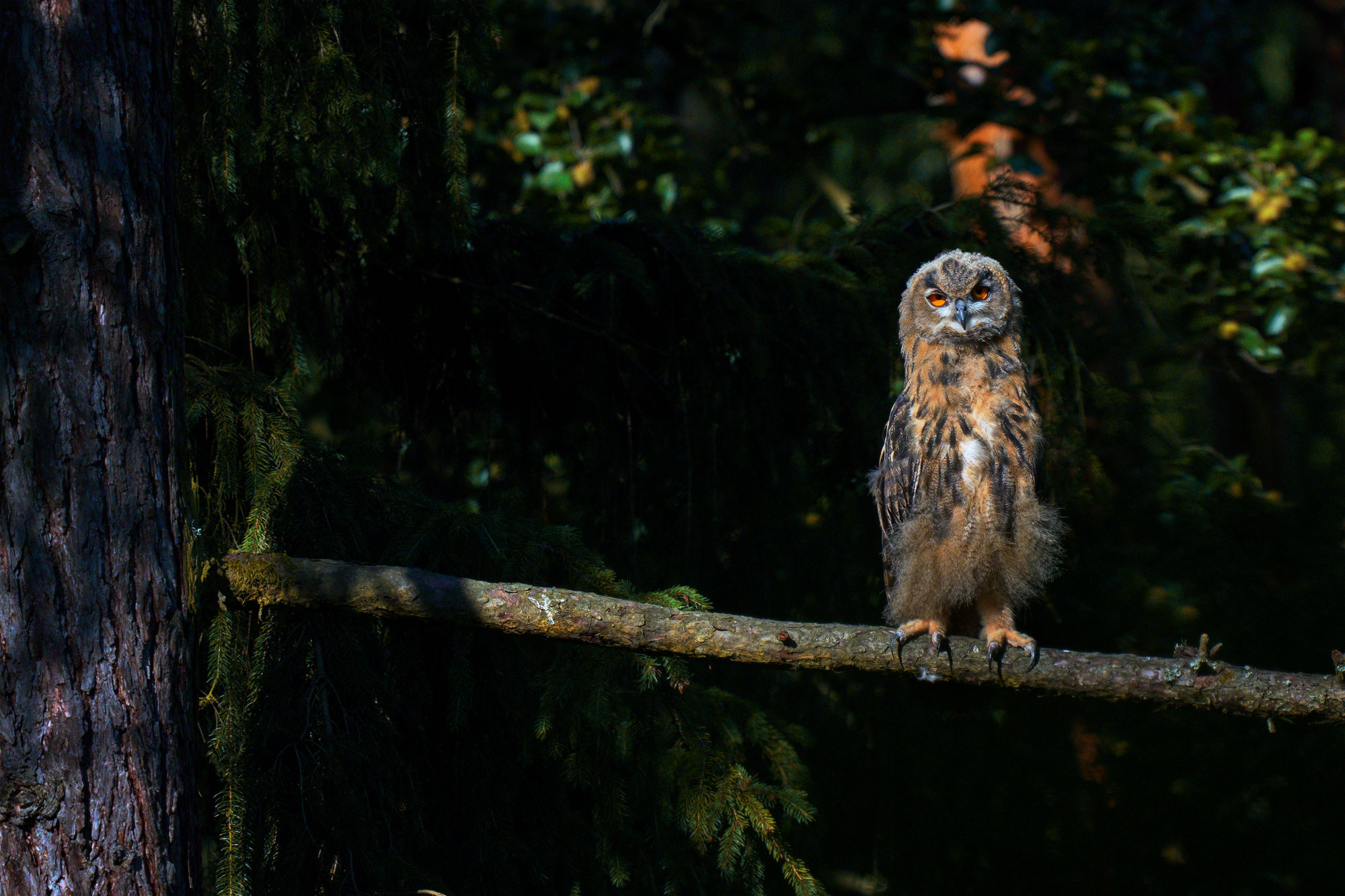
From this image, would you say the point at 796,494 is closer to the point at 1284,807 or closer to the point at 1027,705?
the point at 1027,705

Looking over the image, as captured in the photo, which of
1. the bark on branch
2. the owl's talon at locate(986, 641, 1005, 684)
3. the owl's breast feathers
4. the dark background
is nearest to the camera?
the bark on branch

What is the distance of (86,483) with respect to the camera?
169 cm

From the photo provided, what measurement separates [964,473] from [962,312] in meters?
0.47

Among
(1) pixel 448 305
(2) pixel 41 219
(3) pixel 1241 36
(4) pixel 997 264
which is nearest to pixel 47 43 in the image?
(2) pixel 41 219

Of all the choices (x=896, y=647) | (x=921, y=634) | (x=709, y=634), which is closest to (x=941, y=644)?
(x=921, y=634)

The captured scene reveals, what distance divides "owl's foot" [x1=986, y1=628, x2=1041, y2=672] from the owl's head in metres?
0.84

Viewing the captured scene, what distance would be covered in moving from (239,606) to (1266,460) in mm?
5871

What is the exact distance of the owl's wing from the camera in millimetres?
2877

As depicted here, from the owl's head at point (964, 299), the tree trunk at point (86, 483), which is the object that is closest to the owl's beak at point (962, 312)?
the owl's head at point (964, 299)

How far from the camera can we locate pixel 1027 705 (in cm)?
456

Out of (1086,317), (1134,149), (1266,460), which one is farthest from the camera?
(1266,460)

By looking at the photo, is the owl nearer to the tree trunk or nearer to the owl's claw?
the owl's claw

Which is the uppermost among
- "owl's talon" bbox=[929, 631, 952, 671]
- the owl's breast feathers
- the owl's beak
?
the owl's beak

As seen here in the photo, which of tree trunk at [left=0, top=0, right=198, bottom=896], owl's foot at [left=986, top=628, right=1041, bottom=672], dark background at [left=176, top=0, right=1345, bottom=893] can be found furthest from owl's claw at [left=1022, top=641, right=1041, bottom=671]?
tree trunk at [left=0, top=0, right=198, bottom=896]
